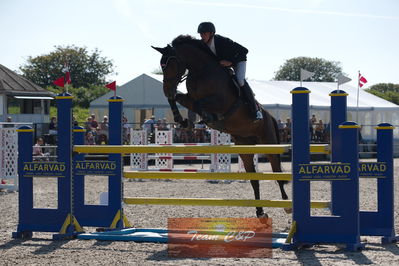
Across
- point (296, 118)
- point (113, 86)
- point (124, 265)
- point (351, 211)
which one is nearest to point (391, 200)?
point (351, 211)

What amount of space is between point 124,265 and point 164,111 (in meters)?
17.5

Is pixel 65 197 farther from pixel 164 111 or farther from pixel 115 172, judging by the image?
pixel 164 111

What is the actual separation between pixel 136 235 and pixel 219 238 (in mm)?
769

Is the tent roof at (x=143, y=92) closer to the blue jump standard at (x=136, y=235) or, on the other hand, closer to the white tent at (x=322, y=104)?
the white tent at (x=322, y=104)

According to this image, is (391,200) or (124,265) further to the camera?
(391,200)

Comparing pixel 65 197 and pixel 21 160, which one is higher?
pixel 21 160

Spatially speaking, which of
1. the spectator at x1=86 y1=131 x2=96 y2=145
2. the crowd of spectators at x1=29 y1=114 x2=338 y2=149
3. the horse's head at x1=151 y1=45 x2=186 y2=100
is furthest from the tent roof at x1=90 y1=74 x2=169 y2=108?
the horse's head at x1=151 y1=45 x2=186 y2=100

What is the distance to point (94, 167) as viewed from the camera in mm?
5387

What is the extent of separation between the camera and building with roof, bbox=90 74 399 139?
21203 mm

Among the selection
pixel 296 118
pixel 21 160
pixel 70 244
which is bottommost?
pixel 70 244

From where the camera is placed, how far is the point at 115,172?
543 cm

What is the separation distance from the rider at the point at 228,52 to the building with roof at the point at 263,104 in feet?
47.6

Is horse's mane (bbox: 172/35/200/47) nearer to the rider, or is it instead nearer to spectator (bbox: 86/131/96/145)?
the rider

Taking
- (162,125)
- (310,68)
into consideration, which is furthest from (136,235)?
(310,68)
